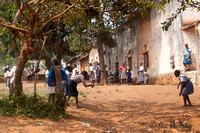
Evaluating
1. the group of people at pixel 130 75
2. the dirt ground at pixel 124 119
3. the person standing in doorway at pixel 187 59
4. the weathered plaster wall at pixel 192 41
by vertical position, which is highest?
the weathered plaster wall at pixel 192 41

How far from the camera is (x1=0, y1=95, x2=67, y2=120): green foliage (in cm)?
510

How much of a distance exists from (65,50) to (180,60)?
1453 centimetres

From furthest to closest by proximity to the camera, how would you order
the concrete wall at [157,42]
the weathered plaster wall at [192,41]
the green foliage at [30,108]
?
the concrete wall at [157,42], the weathered plaster wall at [192,41], the green foliage at [30,108]

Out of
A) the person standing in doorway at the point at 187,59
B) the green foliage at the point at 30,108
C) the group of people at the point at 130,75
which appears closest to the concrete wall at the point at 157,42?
the person standing in doorway at the point at 187,59

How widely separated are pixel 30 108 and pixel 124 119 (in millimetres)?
2620

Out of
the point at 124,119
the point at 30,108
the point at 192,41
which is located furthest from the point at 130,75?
the point at 30,108

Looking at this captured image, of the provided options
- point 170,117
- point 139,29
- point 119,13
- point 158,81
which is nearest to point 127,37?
point 139,29

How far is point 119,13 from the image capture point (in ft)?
25.3

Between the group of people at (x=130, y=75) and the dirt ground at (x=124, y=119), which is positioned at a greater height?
the group of people at (x=130, y=75)

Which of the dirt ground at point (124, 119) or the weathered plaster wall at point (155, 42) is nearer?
the dirt ground at point (124, 119)

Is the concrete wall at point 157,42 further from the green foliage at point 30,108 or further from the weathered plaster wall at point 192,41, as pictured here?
the green foliage at point 30,108

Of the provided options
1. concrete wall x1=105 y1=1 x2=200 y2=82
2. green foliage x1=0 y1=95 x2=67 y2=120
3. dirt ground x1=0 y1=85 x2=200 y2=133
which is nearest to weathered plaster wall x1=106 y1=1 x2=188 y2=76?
concrete wall x1=105 y1=1 x2=200 y2=82

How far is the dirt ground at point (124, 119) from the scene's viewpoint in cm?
470

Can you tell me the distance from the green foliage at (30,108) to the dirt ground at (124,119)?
0.17 metres
